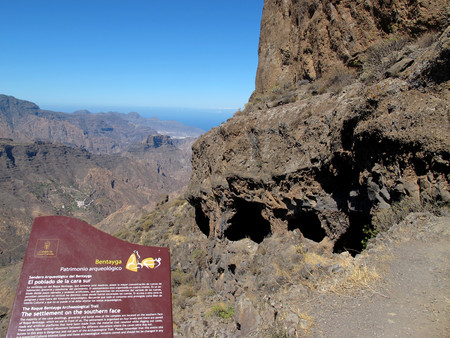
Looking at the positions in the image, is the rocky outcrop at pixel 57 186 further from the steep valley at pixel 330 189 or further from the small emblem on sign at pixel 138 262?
the small emblem on sign at pixel 138 262

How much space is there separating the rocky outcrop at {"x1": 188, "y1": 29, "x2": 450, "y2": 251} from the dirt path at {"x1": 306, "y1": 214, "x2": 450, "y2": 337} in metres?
0.95

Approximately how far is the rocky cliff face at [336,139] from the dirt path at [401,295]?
948mm

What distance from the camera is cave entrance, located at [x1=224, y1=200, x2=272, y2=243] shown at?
13047mm

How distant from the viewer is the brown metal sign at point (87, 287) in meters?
4.00

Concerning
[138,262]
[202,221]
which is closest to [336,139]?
[138,262]

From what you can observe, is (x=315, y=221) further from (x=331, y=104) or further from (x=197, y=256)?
(x=197, y=256)

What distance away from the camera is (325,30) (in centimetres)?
1177

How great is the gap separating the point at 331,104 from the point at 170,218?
15.1 meters

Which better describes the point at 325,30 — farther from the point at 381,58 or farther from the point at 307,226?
the point at 307,226

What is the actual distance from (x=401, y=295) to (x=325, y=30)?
34.7 ft

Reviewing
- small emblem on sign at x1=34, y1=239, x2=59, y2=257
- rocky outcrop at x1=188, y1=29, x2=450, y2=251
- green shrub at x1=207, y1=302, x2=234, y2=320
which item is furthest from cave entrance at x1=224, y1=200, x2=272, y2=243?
small emblem on sign at x1=34, y1=239, x2=59, y2=257

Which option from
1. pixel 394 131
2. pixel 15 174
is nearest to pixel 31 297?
pixel 394 131

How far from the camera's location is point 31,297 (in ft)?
13.5

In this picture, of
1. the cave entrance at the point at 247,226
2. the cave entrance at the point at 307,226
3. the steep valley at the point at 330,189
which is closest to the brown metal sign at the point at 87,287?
the steep valley at the point at 330,189
